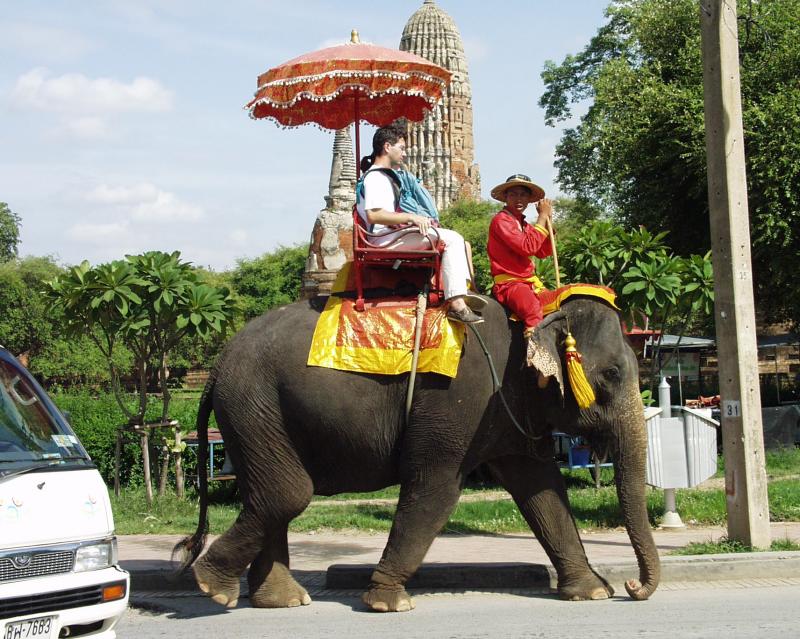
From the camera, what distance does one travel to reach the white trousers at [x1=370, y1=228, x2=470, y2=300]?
7.27m

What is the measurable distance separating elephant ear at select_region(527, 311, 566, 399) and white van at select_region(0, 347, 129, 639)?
283 cm

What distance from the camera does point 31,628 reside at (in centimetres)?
518

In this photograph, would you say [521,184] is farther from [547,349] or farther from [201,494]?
[201,494]

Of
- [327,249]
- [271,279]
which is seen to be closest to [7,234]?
[271,279]

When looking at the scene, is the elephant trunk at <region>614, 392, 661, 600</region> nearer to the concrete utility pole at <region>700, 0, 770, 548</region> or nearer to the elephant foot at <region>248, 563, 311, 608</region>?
the concrete utility pole at <region>700, 0, 770, 548</region>

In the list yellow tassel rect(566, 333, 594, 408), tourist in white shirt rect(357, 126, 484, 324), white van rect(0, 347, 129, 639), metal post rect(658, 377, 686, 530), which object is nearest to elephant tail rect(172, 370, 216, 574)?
tourist in white shirt rect(357, 126, 484, 324)

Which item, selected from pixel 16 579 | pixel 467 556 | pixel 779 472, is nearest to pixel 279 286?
pixel 779 472

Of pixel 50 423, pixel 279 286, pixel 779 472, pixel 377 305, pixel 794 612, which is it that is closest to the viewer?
pixel 50 423

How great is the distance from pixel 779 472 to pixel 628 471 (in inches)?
394

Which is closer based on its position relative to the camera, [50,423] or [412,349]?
[50,423]

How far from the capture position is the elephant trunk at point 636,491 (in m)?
7.14

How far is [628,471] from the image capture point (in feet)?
23.8

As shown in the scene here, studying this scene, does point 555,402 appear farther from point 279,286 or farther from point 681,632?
point 279,286

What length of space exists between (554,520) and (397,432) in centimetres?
136
